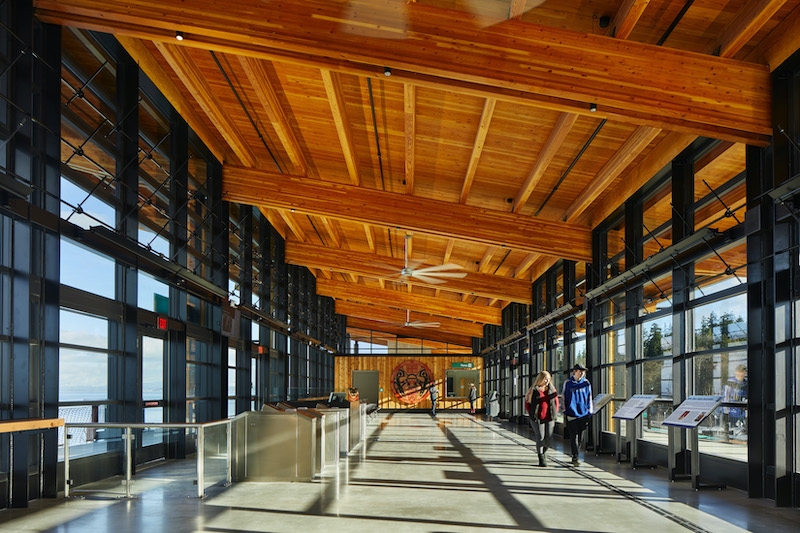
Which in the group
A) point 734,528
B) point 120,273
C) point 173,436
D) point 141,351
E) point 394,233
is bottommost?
point 734,528

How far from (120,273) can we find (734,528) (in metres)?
7.27

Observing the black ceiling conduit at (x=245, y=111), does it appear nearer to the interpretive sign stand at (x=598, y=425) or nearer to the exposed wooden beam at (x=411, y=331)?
the interpretive sign stand at (x=598, y=425)

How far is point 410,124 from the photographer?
31.7ft

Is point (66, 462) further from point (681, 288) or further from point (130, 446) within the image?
point (681, 288)

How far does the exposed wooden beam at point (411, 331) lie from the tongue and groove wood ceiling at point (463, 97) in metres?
17.2

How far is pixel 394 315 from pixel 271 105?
21.1m

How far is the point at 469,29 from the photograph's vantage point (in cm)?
691

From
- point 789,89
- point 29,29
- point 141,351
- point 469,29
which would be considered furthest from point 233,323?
point 789,89

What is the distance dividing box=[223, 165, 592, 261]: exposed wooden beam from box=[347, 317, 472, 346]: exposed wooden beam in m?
20.3

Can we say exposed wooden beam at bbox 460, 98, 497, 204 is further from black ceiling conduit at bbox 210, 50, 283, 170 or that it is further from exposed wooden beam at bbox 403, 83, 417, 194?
black ceiling conduit at bbox 210, 50, 283, 170

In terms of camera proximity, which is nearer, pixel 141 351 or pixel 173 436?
pixel 173 436

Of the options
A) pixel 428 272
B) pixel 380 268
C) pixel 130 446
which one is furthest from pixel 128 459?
pixel 380 268

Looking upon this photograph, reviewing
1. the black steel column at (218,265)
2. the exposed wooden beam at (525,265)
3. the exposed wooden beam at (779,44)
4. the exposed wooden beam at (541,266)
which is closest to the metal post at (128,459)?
the black steel column at (218,265)

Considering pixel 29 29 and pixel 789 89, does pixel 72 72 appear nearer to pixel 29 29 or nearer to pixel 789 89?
pixel 29 29
